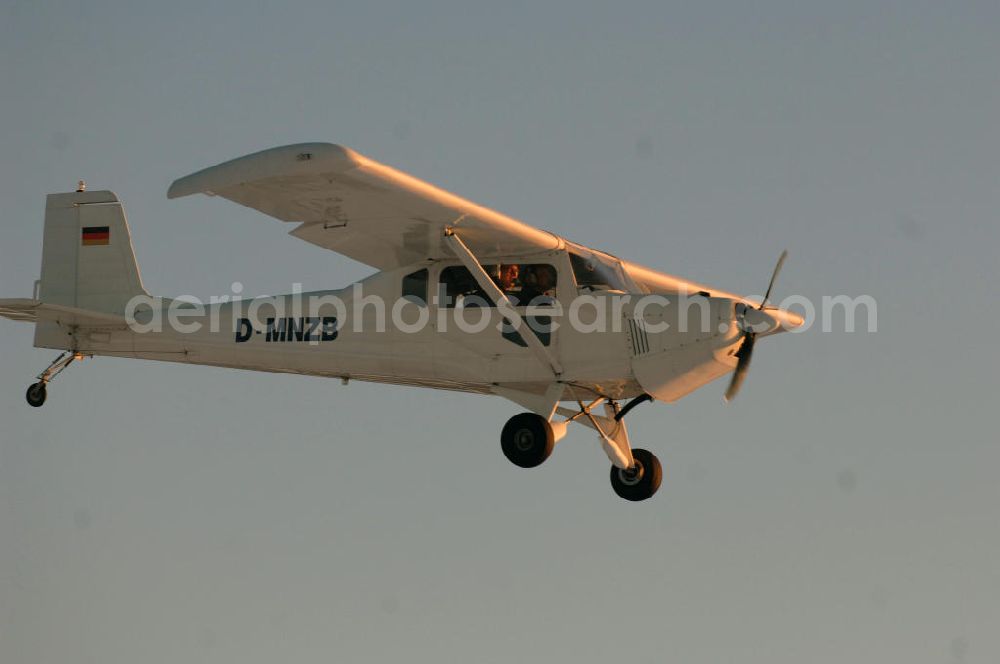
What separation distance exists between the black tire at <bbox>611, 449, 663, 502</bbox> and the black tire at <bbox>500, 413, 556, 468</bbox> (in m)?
1.56

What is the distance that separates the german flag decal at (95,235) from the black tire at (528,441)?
5861mm

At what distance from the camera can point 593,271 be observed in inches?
710

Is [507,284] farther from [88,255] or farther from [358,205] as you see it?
[88,255]

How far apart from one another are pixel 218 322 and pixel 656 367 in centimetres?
506

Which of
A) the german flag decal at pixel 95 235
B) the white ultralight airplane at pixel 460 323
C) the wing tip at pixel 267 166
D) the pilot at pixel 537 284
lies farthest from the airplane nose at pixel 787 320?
the german flag decal at pixel 95 235

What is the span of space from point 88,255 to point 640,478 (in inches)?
274

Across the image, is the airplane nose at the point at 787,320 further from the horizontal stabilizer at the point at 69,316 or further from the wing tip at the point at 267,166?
the horizontal stabilizer at the point at 69,316

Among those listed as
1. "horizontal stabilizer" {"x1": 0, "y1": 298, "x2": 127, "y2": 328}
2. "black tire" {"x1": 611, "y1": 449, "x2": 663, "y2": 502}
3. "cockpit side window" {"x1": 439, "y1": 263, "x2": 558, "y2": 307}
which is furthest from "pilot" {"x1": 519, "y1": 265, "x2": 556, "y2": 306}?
"horizontal stabilizer" {"x1": 0, "y1": 298, "x2": 127, "y2": 328}

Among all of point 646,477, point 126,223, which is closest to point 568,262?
point 646,477

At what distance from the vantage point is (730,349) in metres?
17.4

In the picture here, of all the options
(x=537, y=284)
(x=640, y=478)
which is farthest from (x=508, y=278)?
(x=640, y=478)

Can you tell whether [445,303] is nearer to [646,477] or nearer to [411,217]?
[411,217]

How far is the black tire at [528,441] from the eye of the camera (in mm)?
17438

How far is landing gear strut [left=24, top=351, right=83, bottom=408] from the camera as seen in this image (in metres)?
19.5
